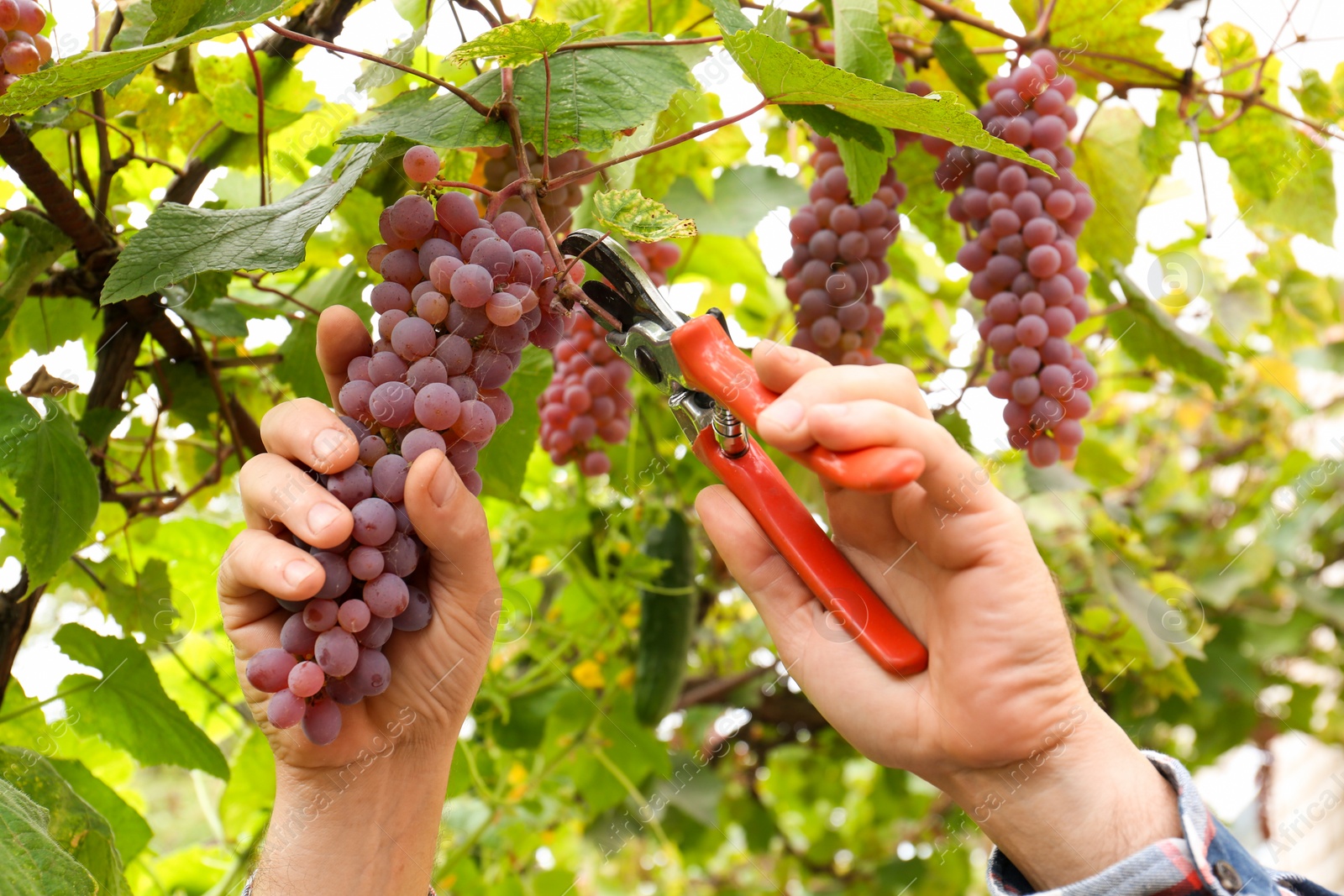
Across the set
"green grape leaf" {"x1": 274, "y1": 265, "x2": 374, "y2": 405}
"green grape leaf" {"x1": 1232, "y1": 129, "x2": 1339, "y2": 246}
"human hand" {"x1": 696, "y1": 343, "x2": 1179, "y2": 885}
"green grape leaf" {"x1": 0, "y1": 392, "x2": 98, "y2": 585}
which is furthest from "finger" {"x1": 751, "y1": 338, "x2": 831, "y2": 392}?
"green grape leaf" {"x1": 1232, "y1": 129, "x2": 1339, "y2": 246}

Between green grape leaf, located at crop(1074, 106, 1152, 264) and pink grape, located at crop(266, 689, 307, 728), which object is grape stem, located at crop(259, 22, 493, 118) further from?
green grape leaf, located at crop(1074, 106, 1152, 264)

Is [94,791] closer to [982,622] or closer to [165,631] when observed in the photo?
[165,631]

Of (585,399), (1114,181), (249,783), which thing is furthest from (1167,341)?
(249,783)

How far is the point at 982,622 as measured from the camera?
0.59 metres

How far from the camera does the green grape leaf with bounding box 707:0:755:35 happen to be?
23.2 inches

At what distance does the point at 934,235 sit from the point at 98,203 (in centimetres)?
77

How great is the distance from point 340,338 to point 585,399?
1.39 ft

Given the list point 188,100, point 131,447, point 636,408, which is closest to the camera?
point 188,100

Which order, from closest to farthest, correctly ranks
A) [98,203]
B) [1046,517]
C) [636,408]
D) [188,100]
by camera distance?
[98,203]
[188,100]
[636,408]
[1046,517]

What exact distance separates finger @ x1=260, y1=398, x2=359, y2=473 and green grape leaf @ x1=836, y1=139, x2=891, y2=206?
0.45 m

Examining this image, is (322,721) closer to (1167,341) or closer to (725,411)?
(725,411)

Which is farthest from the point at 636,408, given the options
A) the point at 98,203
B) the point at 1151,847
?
the point at 1151,847

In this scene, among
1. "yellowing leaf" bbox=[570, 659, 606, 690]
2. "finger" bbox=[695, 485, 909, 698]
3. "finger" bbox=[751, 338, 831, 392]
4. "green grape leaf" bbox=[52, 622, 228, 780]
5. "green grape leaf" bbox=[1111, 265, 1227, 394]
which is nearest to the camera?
"finger" bbox=[751, 338, 831, 392]

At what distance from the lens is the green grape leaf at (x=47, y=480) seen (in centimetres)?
63
